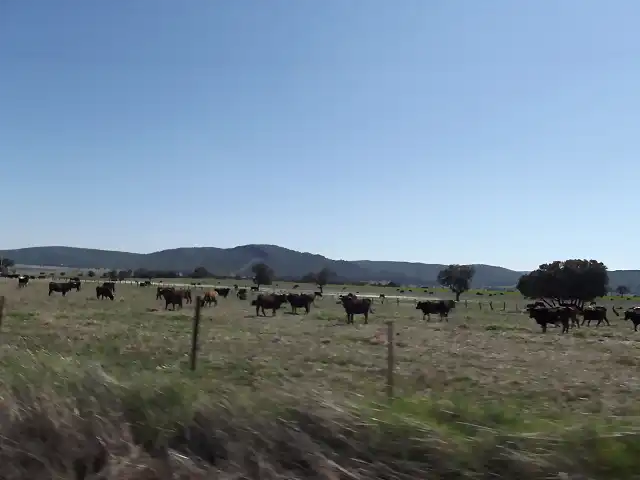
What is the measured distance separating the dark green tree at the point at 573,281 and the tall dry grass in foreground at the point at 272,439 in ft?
228

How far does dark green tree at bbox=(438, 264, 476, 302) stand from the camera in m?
108

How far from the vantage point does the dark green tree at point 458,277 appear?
108363 millimetres

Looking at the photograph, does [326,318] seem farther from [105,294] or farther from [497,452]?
[497,452]

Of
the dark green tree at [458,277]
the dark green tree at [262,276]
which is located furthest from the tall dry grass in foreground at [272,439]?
the dark green tree at [262,276]

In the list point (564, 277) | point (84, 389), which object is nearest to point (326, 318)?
point (84, 389)

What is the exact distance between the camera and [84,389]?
6301 mm

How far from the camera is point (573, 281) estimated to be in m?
70.4

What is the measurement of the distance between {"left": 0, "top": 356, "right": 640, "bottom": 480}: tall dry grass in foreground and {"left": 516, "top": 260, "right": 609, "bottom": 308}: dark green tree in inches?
2739

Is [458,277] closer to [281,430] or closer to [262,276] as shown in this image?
[262,276]

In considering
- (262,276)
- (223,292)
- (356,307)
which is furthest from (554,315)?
(262,276)

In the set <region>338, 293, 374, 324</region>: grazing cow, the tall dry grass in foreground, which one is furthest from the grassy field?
<region>338, 293, 374, 324</region>: grazing cow

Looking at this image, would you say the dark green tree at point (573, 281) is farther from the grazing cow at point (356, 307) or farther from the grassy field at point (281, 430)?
the grassy field at point (281, 430)

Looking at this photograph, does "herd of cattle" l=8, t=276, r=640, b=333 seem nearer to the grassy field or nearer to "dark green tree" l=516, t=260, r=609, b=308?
the grassy field

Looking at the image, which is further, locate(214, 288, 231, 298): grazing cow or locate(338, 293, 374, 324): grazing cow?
locate(214, 288, 231, 298): grazing cow
